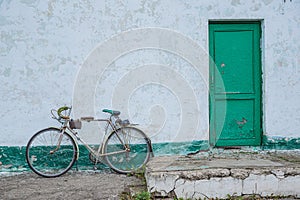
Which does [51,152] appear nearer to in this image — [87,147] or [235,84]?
[87,147]

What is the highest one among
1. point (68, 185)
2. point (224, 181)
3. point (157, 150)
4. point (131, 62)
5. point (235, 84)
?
point (131, 62)

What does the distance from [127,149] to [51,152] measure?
112 centimetres

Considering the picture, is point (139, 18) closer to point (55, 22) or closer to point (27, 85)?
point (55, 22)

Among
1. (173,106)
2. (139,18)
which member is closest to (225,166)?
(173,106)

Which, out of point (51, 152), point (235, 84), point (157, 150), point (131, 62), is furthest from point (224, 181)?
point (51, 152)

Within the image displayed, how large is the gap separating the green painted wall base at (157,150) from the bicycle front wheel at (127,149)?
19 cm

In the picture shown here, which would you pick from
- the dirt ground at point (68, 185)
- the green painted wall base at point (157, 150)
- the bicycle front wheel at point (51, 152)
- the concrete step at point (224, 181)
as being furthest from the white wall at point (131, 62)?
the concrete step at point (224, 181)

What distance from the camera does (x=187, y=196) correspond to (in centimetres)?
429

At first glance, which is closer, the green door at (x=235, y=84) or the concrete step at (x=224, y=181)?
the concrete step at (x=224, y=181)

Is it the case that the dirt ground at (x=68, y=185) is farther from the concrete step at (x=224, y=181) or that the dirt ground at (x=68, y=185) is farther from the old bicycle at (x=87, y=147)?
the concrete step at (x=224, y=181)

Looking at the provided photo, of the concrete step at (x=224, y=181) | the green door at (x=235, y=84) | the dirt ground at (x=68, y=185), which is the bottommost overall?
the dirt ground at (x=68, y=185)

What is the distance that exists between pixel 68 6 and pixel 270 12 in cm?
318

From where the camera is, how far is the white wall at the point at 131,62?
5762 mm

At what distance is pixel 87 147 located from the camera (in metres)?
5.70
